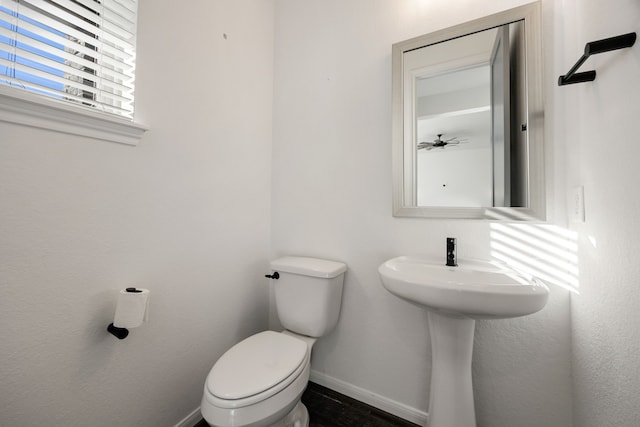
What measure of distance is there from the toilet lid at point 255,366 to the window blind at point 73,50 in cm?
106

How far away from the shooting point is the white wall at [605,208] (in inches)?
24.1

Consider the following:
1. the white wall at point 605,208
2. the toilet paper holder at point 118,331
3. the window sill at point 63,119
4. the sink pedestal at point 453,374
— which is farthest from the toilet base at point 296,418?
the window sill at point 63,119

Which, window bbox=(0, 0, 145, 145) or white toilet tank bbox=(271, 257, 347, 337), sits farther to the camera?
white toilet tank bbox=(271, 257, 347, 337)

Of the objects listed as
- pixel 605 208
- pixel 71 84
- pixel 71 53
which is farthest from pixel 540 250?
pixel 71 53

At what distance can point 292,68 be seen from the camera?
5.38 feet

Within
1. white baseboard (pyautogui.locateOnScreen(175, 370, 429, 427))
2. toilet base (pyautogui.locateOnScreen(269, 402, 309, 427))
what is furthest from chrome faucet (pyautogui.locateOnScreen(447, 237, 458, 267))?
toilet base (pyautogui.locateOnScreen(269, 402, 309, 427))

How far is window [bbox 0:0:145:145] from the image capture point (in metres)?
0.74

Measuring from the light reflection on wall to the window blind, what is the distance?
5.33ft

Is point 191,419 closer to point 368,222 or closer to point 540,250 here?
point 368,222

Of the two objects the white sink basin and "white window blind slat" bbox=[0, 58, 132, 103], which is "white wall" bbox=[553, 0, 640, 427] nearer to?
the white sink basin

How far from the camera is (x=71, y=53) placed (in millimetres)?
904

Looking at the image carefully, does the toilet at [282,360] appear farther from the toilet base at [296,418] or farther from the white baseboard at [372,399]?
the white baseboard at [372,399]

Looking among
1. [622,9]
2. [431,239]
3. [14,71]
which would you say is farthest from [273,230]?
[622,9]

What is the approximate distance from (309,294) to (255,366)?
43 cm
